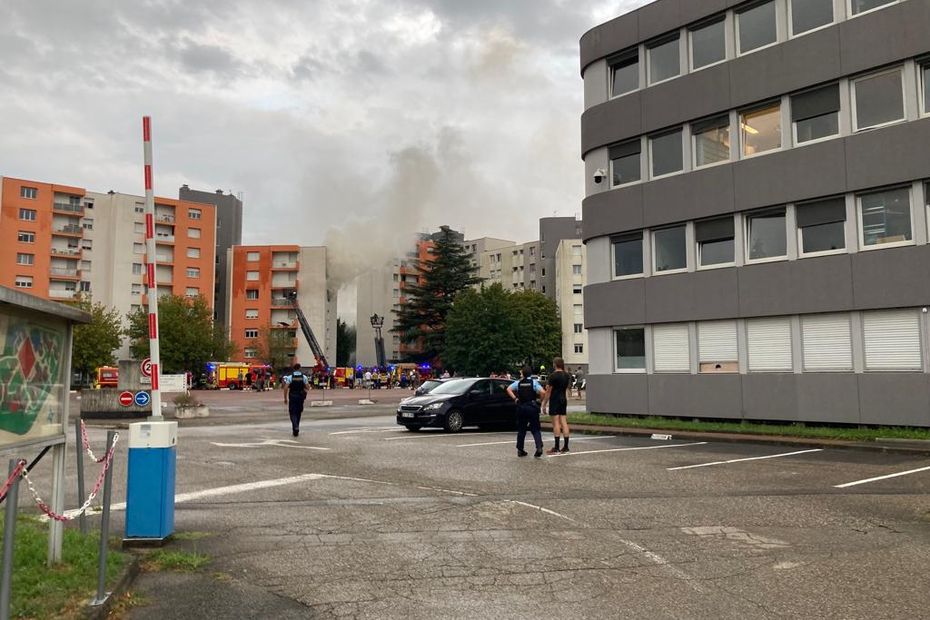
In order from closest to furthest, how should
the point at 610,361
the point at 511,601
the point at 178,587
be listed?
the point at 511,601
the point at 178,587
the point at 610,361

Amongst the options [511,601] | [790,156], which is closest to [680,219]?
[790,156]

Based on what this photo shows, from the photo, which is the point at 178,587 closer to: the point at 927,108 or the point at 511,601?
the point at 511,601

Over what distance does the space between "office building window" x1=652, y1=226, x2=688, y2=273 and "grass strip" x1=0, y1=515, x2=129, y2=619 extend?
59.6ft

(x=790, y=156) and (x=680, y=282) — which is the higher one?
(x=790, y=156)

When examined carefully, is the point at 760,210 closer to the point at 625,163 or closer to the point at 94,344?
the point at 625,163

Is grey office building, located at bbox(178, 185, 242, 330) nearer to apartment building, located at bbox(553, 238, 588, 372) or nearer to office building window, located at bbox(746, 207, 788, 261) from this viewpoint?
apartment building, located at bbox(553, 238, 588, 372)

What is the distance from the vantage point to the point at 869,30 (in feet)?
58.5

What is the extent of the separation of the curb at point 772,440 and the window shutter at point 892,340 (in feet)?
8.89

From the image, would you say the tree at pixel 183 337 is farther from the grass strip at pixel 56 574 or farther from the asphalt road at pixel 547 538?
the grass strip at pixel 56 574

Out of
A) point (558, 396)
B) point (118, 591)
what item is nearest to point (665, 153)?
point (558, 396)

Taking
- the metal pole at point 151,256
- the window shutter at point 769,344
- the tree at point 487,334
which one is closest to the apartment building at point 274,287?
the tree at point 487,334

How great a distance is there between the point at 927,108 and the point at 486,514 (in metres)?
15.4

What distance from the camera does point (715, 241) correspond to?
20.8 metres

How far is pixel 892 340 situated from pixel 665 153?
8.49 metres
